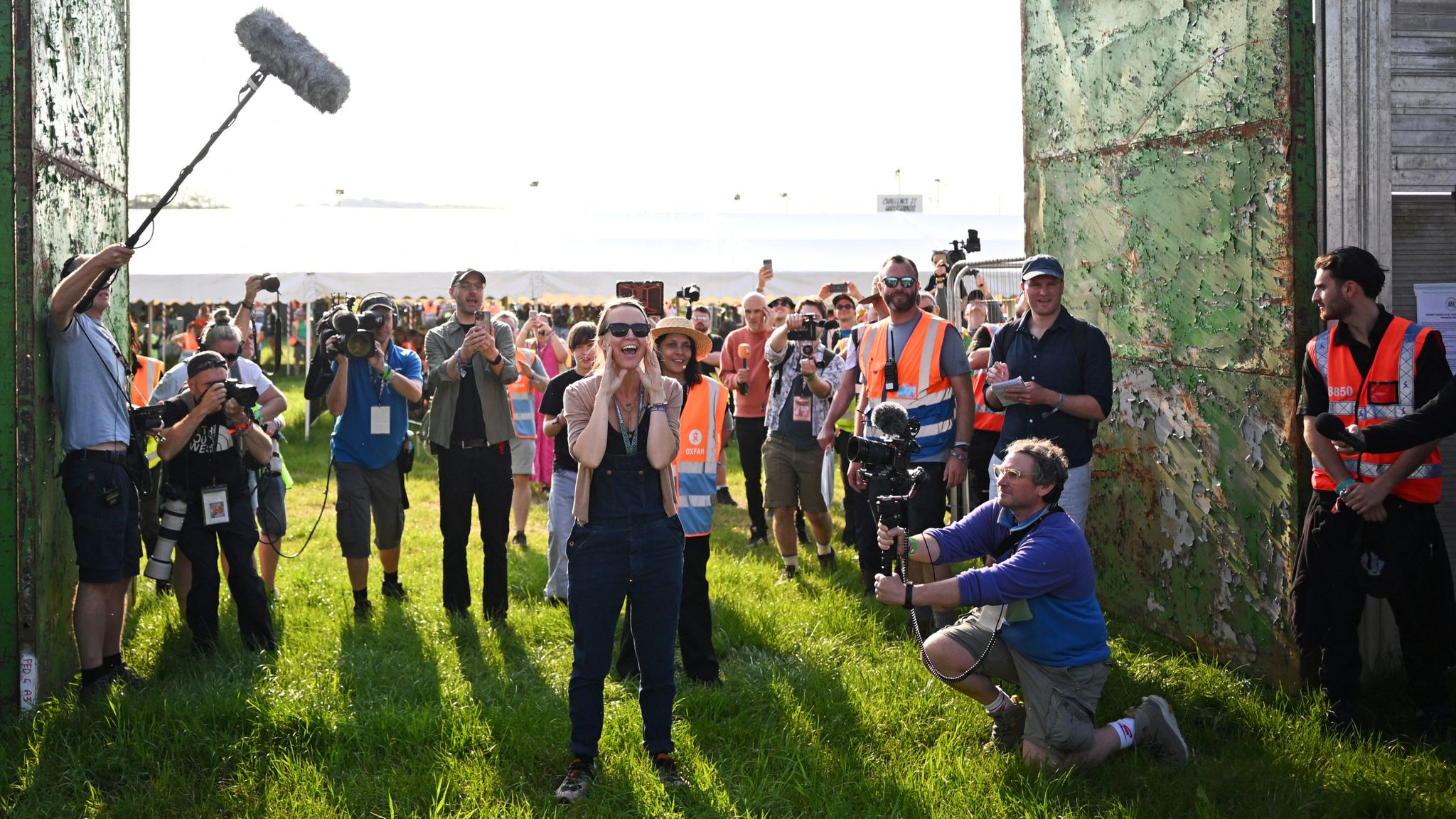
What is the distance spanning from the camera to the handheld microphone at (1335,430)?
14.8ft

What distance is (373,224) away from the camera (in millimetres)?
20109

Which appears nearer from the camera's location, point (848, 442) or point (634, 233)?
point (848, 442)

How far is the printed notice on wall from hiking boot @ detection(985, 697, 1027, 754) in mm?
2623

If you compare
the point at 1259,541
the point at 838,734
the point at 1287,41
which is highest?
the point at 1287,41

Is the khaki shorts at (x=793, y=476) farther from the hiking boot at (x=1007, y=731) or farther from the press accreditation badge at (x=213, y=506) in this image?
the press accreditation badge at (x=213, y=506)

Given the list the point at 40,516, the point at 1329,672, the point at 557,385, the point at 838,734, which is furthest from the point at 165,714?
the point at 1329,672

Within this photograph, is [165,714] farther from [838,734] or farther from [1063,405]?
[1063,405]

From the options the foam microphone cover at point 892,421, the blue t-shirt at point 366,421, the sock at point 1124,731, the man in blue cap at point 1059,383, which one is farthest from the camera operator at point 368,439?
the sock at point 1124,731

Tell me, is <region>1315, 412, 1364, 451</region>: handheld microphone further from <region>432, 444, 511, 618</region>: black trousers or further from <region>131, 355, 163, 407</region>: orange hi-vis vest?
<region>131, 355, 163, 407</region>: orange hi-vis vest

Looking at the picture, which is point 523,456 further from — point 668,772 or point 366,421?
point 668,772

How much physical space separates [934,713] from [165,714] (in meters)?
3.33

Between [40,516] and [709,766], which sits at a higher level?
[40,516]

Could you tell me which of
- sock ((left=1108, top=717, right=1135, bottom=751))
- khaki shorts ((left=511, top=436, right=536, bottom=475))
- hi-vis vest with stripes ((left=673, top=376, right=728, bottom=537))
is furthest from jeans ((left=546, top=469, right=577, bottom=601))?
sock ((left=1108, top=717, right=1135, bottom=751))

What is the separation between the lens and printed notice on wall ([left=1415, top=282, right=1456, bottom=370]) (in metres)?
5.35
